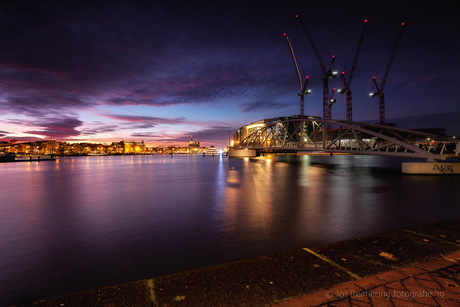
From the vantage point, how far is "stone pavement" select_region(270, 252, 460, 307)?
3.29 m

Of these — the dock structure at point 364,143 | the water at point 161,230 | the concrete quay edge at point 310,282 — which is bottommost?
the water at point 161,230

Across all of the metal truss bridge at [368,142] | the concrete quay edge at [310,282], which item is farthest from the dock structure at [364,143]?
the concrete quay edge at [310,282]

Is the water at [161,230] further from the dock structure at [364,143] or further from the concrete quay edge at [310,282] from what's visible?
the dock structure at [364,143]

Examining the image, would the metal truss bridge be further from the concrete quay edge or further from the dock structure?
the concrete quay edge

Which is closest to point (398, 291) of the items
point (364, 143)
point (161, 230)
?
point (161, 230)

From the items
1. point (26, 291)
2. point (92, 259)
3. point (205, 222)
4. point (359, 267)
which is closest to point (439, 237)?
point (359, 267)

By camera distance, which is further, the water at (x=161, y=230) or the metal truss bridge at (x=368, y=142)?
the metal truss bridge at (x=368, y=142)

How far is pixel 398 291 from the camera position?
3545 mm

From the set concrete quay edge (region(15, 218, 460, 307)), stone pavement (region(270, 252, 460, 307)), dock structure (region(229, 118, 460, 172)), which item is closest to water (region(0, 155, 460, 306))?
concrete quay edge (region(15, 218, 460, 307))

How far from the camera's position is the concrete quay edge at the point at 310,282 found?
3467 mm

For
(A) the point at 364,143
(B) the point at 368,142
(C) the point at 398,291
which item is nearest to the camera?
(C) the point at 398,291

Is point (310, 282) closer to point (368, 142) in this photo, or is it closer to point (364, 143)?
point (364, 143)

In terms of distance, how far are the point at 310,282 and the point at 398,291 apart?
4.32 ft

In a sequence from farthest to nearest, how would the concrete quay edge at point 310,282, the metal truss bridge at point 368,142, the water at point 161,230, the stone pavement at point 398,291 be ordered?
the metal truss bridge at point 368,142
the water at point 161,230
the concrete quay edge at point 310,282
the stone pavement at point 398,291
